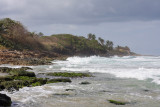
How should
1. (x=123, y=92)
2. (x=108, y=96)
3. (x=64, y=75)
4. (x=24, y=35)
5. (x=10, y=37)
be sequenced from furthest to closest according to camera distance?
1. (x=24, y=35)
2. (x=10, y=37)
3. (x=64, y=75)
4. (x=123, y=92)
5. (x=108, y=96)

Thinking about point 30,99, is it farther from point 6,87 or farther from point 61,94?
point 6,87

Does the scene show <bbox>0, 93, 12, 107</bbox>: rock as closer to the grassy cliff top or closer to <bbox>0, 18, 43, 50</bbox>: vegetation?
the grassy cliff top

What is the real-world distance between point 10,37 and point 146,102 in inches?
2441

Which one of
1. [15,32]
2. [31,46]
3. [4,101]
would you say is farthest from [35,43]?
[4,101]

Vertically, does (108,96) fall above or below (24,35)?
below

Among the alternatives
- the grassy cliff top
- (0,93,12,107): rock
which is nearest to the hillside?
the grassy cliff top

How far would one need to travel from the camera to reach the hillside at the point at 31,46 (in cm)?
4913

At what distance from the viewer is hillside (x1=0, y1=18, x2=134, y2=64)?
1934 inches

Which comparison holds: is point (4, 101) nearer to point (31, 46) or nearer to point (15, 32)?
point (15, 32)

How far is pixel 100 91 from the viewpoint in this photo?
1288 cm

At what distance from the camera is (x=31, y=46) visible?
236 feet

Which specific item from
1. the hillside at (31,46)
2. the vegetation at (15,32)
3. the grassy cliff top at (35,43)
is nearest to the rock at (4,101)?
the hillside at (31,46)

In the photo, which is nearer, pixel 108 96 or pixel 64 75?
pixel 108 96

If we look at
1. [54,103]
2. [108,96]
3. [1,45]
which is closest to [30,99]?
[54,103]
